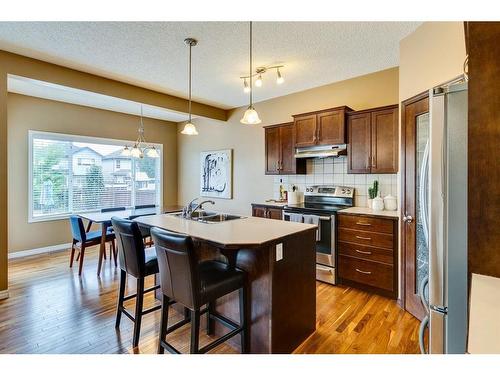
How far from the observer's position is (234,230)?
6.59 feet

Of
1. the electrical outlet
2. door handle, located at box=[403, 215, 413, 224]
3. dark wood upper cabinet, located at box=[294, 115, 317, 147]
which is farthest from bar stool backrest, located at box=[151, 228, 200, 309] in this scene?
dark wood upper cabinet, located at box=[294, 115, 317, 147]

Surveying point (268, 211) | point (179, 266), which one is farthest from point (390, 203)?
point (179, 266)

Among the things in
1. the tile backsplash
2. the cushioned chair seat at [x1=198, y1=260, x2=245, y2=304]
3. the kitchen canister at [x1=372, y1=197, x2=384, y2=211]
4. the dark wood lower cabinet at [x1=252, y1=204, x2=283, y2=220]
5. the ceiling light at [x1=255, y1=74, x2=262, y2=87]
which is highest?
the ceiling light at [x1=255, y1=74, x2=262, y2=87]

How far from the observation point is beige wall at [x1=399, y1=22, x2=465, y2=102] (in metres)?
2.04

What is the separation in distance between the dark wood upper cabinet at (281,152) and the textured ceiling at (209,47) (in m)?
0.77

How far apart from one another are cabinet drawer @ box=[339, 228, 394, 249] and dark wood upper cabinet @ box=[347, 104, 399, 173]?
80 centimetres

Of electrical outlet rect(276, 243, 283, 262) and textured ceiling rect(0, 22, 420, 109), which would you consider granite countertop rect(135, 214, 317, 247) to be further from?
textured ceiling rect(0, 22, 420, 109)

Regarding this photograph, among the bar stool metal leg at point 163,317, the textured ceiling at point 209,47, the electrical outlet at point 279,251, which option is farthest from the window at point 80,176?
the electrical outlet at point 279,251

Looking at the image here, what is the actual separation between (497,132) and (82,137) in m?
5.82

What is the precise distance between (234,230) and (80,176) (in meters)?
4.41

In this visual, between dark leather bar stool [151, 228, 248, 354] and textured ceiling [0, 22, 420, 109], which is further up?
textured ceiling [0, 22, 420, 109]

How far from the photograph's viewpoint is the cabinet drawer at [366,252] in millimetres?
2876

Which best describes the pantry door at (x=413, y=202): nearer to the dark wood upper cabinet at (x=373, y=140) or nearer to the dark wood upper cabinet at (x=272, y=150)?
the dark wood upper cabinet at (x=373, y=140)
